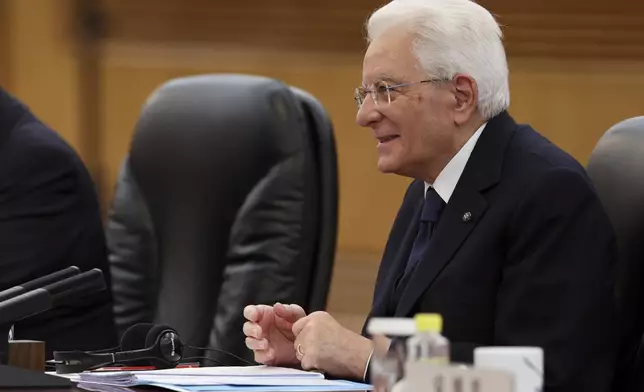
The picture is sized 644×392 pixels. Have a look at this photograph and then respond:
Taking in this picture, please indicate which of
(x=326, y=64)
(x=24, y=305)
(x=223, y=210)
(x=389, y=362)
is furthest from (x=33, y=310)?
(x=326, y=64)

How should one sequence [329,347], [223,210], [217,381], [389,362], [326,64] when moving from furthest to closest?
[326,64] → [223,210] → [329,347] → [217,381] → [389,362]

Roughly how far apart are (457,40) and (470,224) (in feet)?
0.94

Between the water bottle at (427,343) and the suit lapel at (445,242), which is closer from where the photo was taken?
the water bottle at (427,343)

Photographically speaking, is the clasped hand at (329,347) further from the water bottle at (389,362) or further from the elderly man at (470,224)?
the water bottle at (389,362)

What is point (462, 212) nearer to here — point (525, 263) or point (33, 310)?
point (525, 263)

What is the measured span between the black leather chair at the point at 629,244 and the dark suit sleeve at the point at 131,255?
1136 millimetres

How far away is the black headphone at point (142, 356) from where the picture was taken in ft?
6.57

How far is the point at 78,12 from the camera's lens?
18.2 ft

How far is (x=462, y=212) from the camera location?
201cm

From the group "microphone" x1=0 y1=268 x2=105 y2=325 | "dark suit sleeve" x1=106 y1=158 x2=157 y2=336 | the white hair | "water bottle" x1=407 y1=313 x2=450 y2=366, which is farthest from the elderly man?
"dark suit sleeve" x1=106 y1=158 x2=157 y2=336

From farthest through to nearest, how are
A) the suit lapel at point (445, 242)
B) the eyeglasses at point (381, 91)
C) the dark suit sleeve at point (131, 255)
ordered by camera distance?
the dark suit sleeve at point (131, 255)
the eyeglasses at point (381, 91)
the suit lapel at point (445, 242)

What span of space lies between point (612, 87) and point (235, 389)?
339cm

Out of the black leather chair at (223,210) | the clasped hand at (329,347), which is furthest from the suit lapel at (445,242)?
the black leather chair at (223,210)

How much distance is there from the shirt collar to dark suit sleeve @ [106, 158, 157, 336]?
1.00m
